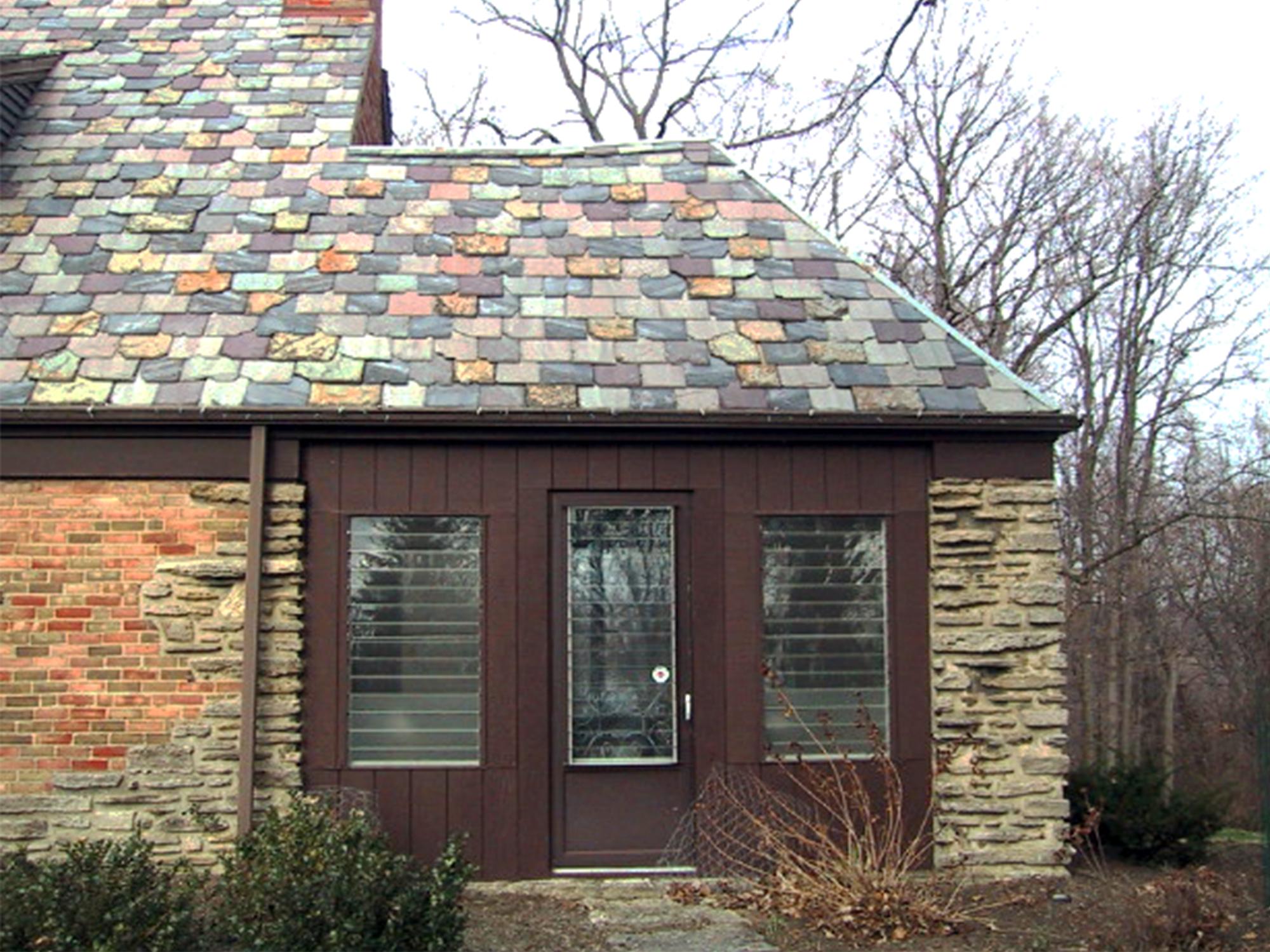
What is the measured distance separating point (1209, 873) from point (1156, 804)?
7.11 feet

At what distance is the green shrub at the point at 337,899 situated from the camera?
590 cm

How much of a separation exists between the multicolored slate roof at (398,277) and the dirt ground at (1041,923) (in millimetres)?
2779

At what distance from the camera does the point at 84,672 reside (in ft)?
27.3

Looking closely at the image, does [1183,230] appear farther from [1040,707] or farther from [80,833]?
[80,833]

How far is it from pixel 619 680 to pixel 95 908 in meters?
3.36

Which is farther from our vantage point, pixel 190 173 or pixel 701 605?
pixel 190 173

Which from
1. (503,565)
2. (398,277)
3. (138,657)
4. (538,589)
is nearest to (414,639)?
(503,565)

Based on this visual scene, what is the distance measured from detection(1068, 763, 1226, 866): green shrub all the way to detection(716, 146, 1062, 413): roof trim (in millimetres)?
2682

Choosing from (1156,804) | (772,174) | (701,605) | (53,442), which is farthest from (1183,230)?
(53,442)

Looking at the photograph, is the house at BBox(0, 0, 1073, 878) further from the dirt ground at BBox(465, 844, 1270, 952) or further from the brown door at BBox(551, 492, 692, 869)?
the dirt ground at BBox(465, 844, 1270, 952)

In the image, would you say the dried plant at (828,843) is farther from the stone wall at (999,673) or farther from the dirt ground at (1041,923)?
the stone wall at (999,673)

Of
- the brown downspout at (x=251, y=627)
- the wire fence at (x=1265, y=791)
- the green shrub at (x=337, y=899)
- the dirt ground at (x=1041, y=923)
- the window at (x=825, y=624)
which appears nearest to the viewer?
the green shrub at (x=337, y=899)

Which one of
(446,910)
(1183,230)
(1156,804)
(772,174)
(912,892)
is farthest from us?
(1183,230)

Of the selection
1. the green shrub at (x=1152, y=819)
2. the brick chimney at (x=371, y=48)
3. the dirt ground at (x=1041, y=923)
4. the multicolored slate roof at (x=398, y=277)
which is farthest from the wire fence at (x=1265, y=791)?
the brick chimney at (x=371, y=48)
